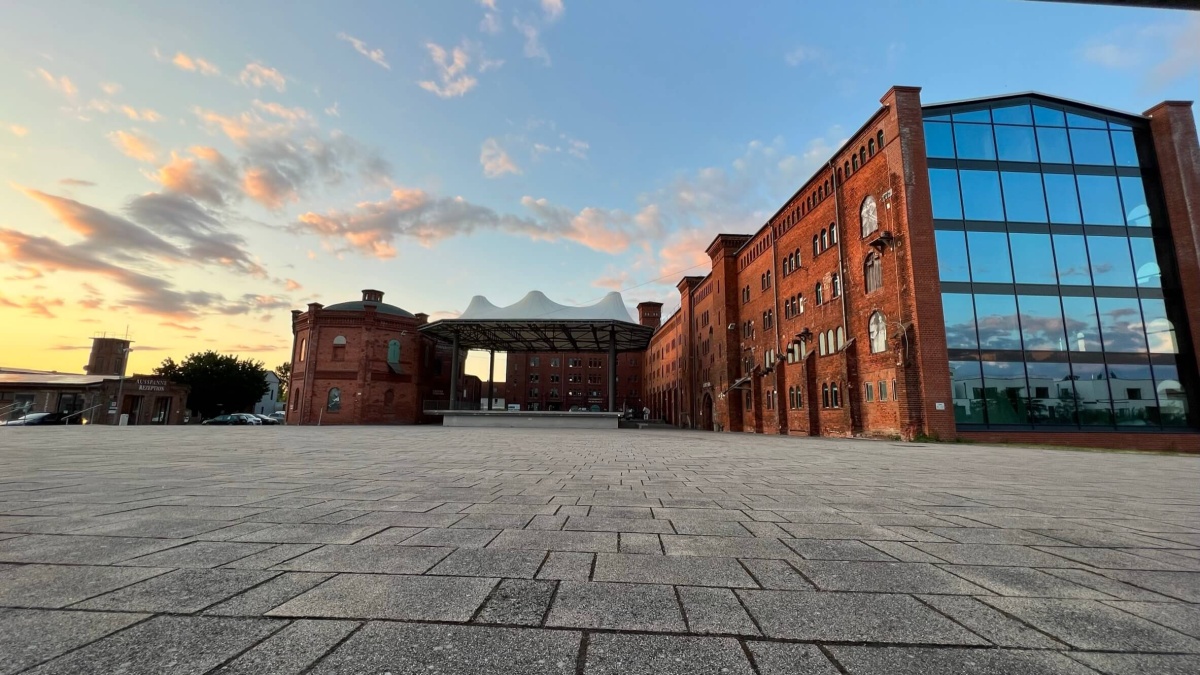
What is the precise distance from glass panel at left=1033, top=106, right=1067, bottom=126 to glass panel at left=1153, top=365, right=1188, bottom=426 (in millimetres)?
12621

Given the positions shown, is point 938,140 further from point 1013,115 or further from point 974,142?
point 1013,115

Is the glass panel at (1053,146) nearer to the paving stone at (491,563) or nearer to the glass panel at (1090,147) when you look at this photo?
the glass panel at (1090,147)

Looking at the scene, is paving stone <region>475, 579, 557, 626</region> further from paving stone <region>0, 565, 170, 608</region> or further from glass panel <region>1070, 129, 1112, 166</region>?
glass panel <region>1070, 129, 1112, 166</region>

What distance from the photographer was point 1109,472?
383 inches

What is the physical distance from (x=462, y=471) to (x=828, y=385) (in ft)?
79.8

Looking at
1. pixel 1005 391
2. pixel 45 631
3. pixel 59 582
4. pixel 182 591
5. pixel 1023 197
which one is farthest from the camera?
pixel 1023 197

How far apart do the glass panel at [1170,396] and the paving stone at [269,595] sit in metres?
33.0

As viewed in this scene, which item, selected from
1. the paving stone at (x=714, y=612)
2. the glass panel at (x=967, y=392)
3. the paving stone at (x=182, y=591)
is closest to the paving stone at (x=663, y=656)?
the paving stone at (x=714, y=612)

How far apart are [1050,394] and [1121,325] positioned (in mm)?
5386

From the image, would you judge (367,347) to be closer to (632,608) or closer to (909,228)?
(909,228)

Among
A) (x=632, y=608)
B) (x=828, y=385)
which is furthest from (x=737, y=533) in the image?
(x=828, y=385)

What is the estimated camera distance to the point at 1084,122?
2470 cm

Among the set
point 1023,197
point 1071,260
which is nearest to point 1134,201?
point 1071,260

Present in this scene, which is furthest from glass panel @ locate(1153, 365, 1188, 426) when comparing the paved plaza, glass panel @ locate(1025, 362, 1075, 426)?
the paved plaza
